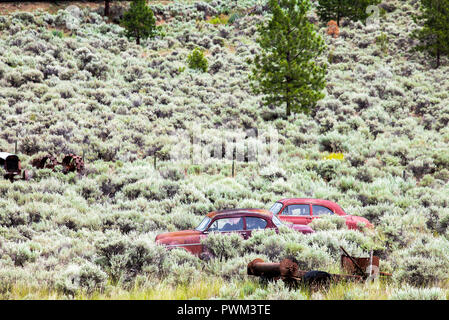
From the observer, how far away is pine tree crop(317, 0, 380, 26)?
44844mm

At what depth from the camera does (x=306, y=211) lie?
10.5 meters

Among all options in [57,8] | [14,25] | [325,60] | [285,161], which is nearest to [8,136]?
[285,161]

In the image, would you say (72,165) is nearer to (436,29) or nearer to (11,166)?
(11,166)

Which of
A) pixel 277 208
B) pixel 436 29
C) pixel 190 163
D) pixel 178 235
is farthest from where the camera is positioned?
pixel 436 29

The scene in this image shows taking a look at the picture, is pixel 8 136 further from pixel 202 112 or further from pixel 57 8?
pixel 57 8

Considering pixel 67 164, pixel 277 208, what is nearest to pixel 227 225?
pixel 277 208

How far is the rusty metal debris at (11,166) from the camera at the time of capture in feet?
47.5

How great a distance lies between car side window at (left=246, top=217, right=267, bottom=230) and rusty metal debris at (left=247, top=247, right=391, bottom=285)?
255 cm

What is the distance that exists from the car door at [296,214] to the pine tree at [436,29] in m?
30.1

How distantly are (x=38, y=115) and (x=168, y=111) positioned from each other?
812 cm

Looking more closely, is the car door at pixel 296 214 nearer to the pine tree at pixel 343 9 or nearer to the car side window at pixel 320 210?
the car side window at pixel 320 210

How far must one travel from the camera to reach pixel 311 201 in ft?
34.8

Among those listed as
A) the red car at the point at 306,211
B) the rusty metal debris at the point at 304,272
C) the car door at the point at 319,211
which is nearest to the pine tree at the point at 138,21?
the red car at the point at 306,211

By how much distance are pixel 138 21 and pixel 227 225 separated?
36.3 meters
